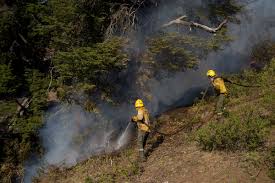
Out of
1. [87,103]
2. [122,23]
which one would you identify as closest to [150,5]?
[122,23]

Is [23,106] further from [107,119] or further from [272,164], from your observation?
[272,164]

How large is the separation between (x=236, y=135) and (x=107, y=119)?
326 inches

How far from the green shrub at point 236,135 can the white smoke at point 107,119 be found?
18.0 ft

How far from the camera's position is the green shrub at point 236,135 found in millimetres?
11086

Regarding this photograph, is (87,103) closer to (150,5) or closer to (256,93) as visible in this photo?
(150,5)

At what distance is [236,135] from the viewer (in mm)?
Result: 11266

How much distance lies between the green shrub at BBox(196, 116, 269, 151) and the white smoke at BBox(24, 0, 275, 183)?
5497mm

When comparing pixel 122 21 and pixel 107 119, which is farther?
pixel 107 119

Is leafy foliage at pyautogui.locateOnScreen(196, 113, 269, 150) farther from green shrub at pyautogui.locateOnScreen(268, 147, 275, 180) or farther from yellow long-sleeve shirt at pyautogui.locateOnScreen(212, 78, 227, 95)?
yellow long-sleeve shirt at pyautogui.locateOnScreen(212, 78, 227, 95)

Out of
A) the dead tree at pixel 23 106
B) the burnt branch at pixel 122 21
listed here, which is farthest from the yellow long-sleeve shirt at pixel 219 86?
the dead tree at pixel 23 106

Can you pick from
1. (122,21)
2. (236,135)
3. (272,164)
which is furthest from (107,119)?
(272,164)

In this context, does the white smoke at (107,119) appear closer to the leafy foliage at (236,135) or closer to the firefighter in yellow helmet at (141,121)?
the firefighter in yellow helmet at (141,121)

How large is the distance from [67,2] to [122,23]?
91.1 inches

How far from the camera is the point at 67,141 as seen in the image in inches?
755
